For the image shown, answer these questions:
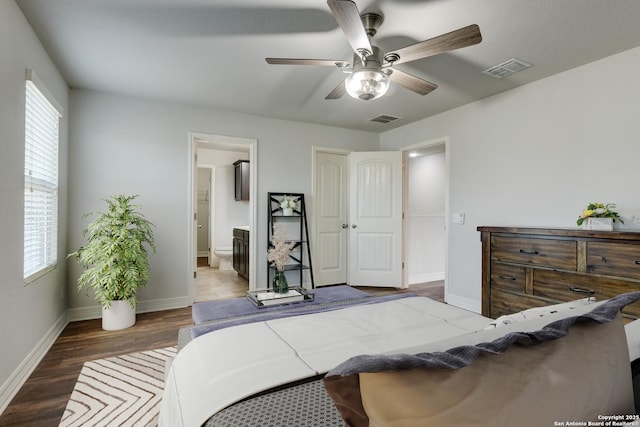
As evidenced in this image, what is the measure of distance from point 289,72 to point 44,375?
306cm

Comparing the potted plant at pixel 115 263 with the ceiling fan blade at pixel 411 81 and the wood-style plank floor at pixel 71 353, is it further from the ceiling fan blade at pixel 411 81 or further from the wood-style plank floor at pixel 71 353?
the ceiling fan blade at pixel 411 81

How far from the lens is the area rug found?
171 cm

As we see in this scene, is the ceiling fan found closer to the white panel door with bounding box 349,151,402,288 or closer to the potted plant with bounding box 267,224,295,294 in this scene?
the potted plant with bounding box 267,224,295,294

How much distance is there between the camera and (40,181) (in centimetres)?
251

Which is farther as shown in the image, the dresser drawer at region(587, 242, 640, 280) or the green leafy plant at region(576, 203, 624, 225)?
the green leafy plant at region(576, 203, 624, 225)

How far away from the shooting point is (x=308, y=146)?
4.60m

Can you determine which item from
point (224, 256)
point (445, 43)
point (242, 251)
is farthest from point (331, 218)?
point (445, 43)

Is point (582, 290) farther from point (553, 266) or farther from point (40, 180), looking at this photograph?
point (40, 180)

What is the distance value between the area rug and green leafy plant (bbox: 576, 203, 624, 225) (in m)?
3.33

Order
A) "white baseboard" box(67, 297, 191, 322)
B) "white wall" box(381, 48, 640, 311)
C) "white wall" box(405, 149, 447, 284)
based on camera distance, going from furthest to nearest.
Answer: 1. "white wall" box(405, 149, 447, 284)
2. "white baseboard" box(67, 297, 191, 322)
3. "white wall" box(381, 48, 640, 311)

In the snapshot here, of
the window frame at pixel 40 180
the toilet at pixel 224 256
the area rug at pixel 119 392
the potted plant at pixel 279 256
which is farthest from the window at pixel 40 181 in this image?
A: the toilet at pixel 224 256

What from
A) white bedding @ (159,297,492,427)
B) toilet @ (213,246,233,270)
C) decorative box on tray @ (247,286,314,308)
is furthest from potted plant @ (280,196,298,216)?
white bedding @ (159,297,492,427)

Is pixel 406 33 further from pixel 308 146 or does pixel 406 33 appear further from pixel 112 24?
pixel 308 146

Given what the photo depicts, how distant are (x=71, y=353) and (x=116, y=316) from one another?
0.55 meters
